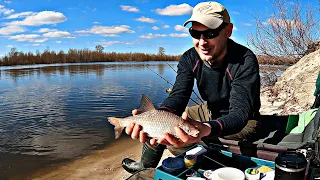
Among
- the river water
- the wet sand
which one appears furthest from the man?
the river water

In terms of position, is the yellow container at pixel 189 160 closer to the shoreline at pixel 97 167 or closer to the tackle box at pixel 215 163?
the tackle box at pixel 215 163

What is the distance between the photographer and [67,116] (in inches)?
371

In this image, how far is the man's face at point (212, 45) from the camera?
2.73 m

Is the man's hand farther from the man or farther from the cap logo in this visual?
the cap logo

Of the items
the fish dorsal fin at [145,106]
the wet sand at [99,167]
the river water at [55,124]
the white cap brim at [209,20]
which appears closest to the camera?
the fish dorsal fin at [145,106]

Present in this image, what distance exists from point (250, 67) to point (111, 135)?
528 cm

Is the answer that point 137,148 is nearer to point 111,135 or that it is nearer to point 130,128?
point 111,135

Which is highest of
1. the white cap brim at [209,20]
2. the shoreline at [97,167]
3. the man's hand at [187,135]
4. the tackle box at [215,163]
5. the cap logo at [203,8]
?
the cap logo at [203,8]

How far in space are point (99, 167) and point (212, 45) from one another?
10.8 ft

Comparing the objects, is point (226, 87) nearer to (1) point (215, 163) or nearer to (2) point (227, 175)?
(1) point (215, 163)

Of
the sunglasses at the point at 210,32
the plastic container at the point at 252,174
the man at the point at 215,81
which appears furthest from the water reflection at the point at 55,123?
the plastic container at the point at 252,174

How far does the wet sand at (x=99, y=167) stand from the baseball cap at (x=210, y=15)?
264 cm

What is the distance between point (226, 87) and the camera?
9.70ft

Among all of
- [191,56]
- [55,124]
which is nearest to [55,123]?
[55,124]
